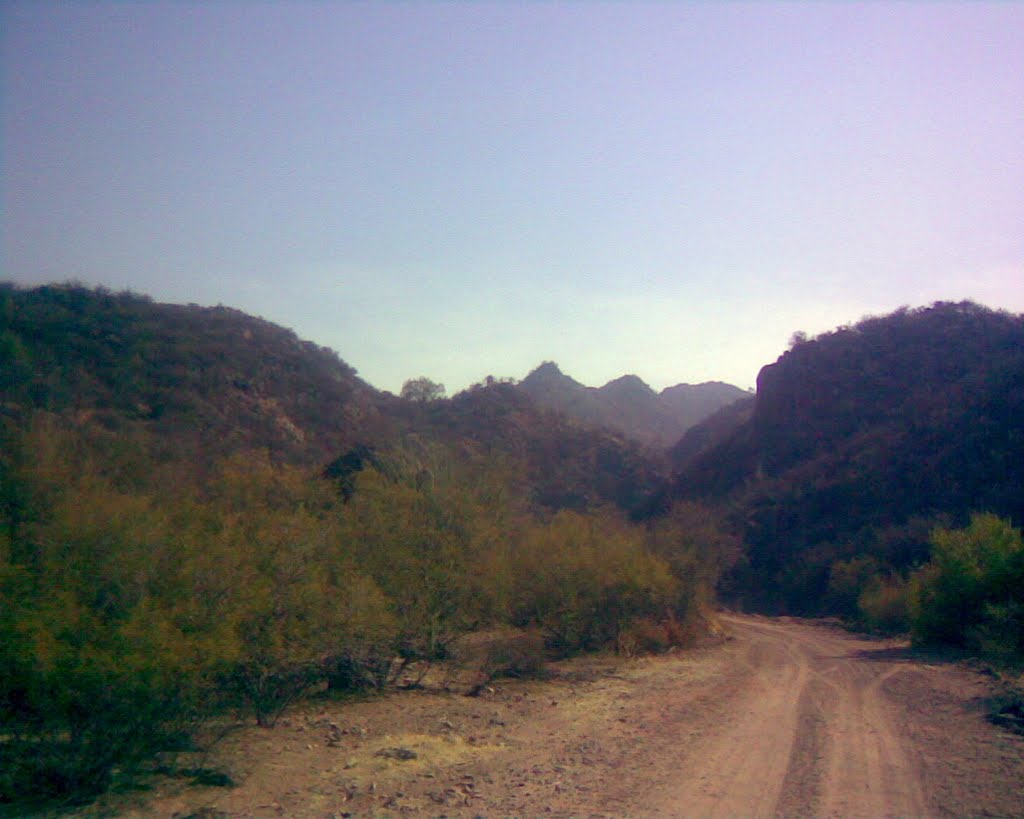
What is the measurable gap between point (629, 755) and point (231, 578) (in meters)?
5.89

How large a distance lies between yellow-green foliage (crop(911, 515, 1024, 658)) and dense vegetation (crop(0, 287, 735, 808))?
22.6 feet

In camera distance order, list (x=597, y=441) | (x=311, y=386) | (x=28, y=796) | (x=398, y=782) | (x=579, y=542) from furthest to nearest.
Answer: (x=597, y=441) < (x=311, y=386) < (x=579, y=542) < (x=398, y=782) < (x=28, y=796)

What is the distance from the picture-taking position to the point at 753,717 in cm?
1383

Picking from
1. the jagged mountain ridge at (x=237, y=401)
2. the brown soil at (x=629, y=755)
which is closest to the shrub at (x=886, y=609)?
the brown soil at (x=629, y=755)

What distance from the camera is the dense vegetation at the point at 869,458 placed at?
40625 mm

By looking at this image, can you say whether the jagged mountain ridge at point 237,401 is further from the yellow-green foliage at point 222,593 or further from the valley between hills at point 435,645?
the yellow-green foliage at point 222,593

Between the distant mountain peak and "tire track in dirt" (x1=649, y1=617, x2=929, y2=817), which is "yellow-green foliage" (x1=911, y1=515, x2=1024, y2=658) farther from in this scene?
the distant mountain peak

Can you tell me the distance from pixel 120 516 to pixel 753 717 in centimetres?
1058

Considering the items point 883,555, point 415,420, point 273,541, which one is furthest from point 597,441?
point 273,541

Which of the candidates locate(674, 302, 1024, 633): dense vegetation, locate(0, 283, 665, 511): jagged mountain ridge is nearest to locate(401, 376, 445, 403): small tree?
locate(0, 283, 665, 511): jagged mountain ridge

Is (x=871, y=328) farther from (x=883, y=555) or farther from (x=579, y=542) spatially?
(x=579, y=542)

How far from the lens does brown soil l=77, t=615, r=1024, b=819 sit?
8.86 metres

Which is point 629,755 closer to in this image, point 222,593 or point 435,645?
point 222,593

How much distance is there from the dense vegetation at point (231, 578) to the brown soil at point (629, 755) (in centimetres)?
91
